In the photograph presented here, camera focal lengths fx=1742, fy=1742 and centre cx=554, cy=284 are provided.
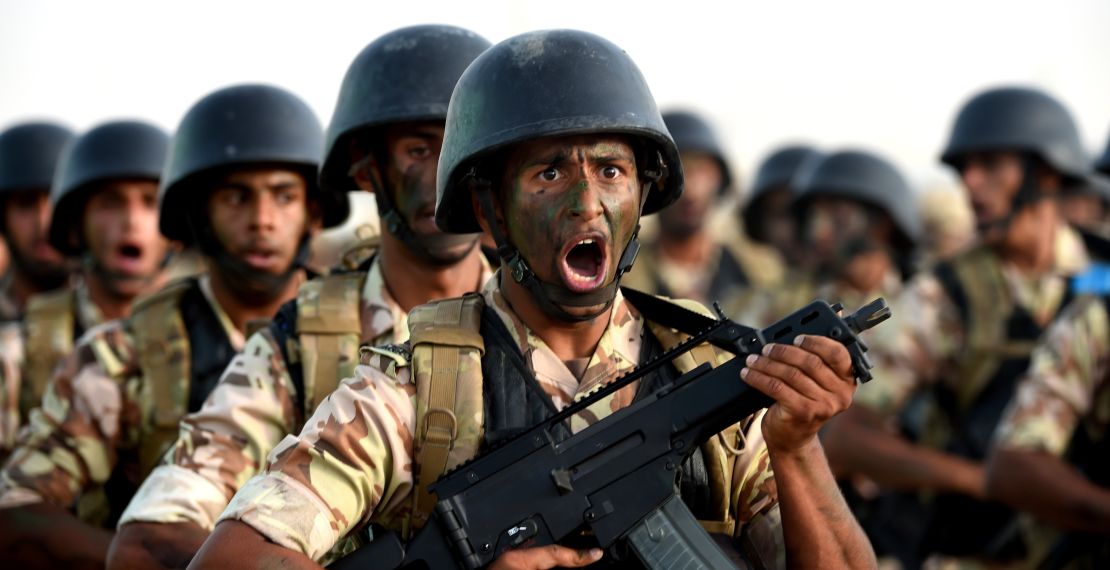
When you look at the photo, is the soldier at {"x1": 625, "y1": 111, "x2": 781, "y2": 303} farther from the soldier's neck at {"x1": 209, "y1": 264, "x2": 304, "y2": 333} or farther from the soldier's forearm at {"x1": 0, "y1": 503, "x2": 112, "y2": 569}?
the soldier's forearm at {"x1": 0, "y1": 503, "x2": 112, "y2": 569}

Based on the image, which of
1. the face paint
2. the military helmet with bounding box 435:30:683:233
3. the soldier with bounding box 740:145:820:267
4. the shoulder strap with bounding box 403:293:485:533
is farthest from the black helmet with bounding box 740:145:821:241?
the shoulder strap with bounding box 403:293:485:533

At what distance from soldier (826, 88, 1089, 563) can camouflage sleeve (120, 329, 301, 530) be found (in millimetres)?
4421

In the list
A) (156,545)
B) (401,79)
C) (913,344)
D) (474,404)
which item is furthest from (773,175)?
(474,404)

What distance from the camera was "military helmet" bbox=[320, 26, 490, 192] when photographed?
550cm

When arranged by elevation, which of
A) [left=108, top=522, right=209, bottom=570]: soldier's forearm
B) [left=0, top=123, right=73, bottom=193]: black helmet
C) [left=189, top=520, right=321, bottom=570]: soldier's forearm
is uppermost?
[left=0, top=123, right=73, bottom=193]: black helmet

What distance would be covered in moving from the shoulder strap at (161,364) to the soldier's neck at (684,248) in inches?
328

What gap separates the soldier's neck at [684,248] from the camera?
14.3m

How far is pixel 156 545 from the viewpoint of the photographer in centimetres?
487

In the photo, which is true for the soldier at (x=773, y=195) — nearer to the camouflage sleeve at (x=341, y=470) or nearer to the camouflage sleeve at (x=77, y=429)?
the camouflage sleeve at (x=77, y=429)

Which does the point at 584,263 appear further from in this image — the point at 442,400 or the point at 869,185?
the point at 869,185

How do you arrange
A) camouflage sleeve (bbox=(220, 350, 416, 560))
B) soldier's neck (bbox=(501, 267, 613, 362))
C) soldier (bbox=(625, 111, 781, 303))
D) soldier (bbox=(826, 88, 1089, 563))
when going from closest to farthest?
camouflage sleeve (bbox=(220, 350, 416, 560)) → soldier's neck (bbox=(501, 267, 613, 362)) → soldier (bbox=(826, 88, 1089, 563)) → soldier (bbox=(625, 111, 781, 303))

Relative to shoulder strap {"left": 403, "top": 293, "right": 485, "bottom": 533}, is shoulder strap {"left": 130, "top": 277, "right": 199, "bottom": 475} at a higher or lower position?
higher

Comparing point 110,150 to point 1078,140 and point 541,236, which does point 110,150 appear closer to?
point 541,236

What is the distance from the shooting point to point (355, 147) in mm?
5789
